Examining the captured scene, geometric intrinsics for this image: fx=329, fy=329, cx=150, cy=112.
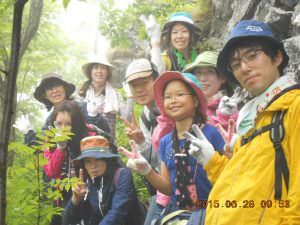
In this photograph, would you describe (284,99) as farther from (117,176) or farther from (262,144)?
(117,176)

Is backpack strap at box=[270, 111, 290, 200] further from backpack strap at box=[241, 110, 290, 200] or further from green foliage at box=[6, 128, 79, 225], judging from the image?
green foliage at box=[6, 128, 79, 225]

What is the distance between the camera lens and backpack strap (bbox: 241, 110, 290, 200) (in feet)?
5.87

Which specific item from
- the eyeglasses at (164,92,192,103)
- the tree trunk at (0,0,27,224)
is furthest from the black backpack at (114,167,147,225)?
the tree trunk at (0,0,27,224)

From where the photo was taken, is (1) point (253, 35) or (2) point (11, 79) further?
(1) point (253, 35)

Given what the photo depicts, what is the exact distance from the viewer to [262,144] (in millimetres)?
1945

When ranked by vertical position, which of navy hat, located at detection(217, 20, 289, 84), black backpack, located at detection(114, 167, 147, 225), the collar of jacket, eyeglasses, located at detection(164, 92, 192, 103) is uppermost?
navy hat, located at detection(217, 20, 289, 84)

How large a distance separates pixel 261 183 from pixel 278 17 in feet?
11.2

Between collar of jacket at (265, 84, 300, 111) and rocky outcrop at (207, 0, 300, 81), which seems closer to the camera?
collar of jacket at (265, 84, 300, 111)

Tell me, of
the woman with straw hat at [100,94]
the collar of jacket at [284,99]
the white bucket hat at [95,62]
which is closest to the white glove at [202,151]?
the collar of jacket at [284,99]

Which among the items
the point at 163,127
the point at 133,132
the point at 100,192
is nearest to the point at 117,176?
the point at 100,192

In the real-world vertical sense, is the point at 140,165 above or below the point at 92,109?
below

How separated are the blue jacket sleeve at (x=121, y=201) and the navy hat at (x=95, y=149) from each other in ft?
1.14

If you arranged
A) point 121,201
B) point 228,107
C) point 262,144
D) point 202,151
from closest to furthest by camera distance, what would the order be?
1. point 262,144
2. point 202,151
3. point 228,107
4. point 121,201

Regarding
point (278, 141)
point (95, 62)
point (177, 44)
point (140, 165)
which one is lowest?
point (140, 165)
